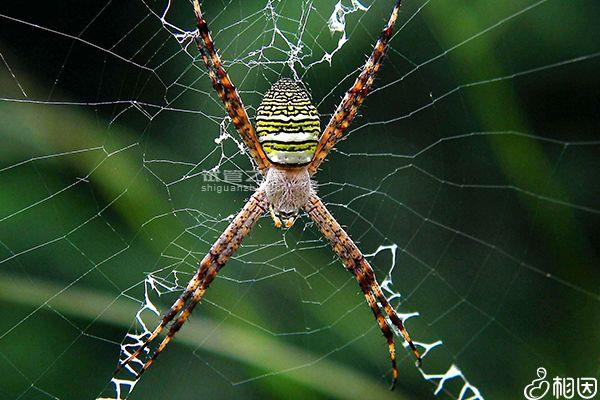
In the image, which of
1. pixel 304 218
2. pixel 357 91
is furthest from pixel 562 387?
pixel 357 91

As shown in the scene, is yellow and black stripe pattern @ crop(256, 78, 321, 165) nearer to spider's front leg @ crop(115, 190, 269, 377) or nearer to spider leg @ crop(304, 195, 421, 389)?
spider's front leg @ crop(115, 190, 269, 377)

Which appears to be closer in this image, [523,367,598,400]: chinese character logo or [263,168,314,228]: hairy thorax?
[263,168,314,228]: hairy thorax

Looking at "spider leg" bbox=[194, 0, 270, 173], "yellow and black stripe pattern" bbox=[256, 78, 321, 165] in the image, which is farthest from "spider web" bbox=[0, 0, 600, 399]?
"yellow and black stripe pattern" bbox=[256, 78, 321, 165]

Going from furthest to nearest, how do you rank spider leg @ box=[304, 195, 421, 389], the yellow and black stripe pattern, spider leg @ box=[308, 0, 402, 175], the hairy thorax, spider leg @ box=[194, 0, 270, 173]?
spider leg @ box=[304, 195, 421, 389]
the hairy thorax
spider leg @ box=[308, 0, 402, 175]
the yellow and black stripe pattern
spider leg @ box=[194, 0, 270, 173]

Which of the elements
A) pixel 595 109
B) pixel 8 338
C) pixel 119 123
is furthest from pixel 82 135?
pixel 595 109

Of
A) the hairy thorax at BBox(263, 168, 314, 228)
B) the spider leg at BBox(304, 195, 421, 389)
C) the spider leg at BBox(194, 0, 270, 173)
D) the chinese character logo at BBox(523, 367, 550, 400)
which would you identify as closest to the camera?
the spider leg at BBox(194, 0, 270, 173)

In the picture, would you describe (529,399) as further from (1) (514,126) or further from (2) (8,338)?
(2) (8,338)

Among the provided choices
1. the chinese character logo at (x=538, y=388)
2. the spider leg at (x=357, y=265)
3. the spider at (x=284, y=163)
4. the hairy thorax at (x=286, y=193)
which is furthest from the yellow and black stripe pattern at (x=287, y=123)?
the chinese character logo at (x=538, y=388)
